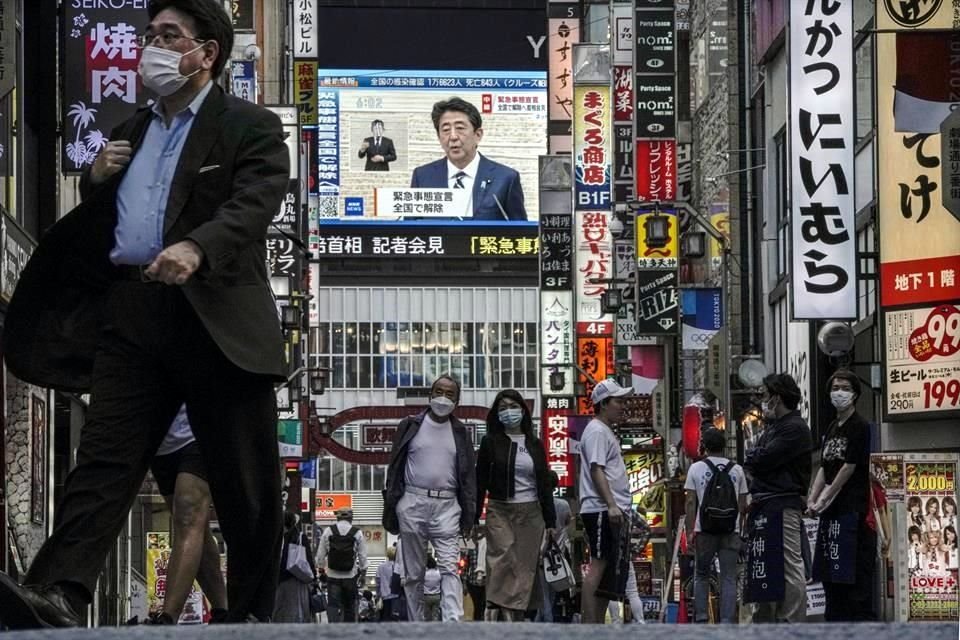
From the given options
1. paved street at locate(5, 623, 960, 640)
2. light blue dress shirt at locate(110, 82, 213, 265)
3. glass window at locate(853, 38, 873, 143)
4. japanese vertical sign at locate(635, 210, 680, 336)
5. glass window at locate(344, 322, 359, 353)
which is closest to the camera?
paved street at locate(5, 623, 960, 640)

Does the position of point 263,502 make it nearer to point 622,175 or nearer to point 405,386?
point 622,175

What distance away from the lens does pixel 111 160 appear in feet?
20.6

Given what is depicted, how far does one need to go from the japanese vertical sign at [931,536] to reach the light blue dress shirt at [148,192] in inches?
408

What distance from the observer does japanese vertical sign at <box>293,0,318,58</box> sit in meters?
46.8

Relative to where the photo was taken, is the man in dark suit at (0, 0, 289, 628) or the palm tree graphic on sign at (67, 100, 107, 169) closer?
the man in dark suit at (0, 0, 289, 628)

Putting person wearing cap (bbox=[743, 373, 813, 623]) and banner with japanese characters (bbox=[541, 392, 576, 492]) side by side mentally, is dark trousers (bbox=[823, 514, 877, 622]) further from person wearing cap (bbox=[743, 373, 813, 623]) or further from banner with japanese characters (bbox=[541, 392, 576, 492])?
banner with japanese characters (bbox=[541, 392, 576, 492])

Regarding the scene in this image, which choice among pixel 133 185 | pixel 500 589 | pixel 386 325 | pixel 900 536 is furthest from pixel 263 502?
pixel 386 325

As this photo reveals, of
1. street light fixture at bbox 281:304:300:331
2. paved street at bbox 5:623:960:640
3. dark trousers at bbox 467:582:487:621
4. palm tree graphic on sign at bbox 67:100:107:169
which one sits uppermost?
palm tree graphic on sign at bbox 67:100:107:169

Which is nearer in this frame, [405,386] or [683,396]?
[683,396]

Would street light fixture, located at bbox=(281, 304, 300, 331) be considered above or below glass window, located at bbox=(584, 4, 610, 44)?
below

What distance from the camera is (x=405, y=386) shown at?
108 metres

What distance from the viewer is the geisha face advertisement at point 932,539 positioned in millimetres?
15711

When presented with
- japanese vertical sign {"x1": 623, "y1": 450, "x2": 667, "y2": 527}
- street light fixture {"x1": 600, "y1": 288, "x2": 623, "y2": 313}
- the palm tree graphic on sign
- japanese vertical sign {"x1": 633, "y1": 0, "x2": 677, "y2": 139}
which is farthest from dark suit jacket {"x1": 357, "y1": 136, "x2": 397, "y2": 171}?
the palm tree graphic on sign

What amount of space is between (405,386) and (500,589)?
9395cm
